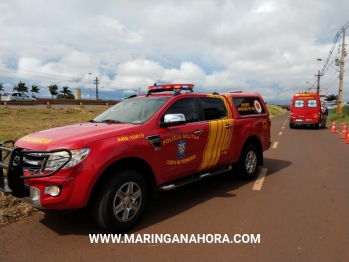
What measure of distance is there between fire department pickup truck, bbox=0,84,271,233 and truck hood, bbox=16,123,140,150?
0.5 inches

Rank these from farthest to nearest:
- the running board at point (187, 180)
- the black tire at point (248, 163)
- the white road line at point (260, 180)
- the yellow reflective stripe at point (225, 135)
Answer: the black tire at point (248, 163), the white road line at point (260, 180), the yellow reflective stripe at point (225, 135), the running board at point (187, 180)

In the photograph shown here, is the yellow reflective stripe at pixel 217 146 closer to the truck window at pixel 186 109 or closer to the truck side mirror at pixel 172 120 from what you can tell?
the truck window at pixel 186 109

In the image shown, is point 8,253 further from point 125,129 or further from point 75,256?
point 125,129

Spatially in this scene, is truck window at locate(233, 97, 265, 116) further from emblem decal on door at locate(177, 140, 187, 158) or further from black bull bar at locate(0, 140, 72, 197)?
black bull bar at locate(0, 140, 72, 197)

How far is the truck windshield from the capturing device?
442 centimetres

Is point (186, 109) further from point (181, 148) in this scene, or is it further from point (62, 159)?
point (62, 159)

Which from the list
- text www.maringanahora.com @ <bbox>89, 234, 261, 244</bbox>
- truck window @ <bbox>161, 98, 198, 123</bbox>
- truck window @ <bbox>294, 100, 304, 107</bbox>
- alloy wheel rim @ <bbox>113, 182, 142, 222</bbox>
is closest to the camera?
text www.maringanahora.com @ <bbox>89, 234, 261, 244</bbox>

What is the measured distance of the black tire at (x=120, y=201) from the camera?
11.5 feet

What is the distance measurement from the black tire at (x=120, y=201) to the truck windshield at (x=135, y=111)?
3.00ft

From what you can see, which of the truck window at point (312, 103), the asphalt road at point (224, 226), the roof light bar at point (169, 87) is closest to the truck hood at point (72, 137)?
the asphalt road at point (224, 226)

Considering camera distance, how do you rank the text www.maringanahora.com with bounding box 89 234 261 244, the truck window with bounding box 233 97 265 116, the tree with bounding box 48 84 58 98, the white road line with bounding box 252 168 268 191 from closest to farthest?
1. the text www.maringanahora.com with bounding box 89 234 261 244
2. the white road line with bounding box 252 168 268 191
3. the truck window with bounding box 233 97 265 116
4. the tree with bounding box 48 84 58 98

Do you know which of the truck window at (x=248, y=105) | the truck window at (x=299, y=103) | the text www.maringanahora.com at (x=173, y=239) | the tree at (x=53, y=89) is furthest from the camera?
the tree at (x=53, y=89)

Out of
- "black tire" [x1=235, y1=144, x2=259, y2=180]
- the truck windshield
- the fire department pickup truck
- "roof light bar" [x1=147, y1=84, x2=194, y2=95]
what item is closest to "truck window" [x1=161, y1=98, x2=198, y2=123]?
the fire department pickup truck

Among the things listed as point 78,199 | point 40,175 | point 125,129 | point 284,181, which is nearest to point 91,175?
point 78,199
